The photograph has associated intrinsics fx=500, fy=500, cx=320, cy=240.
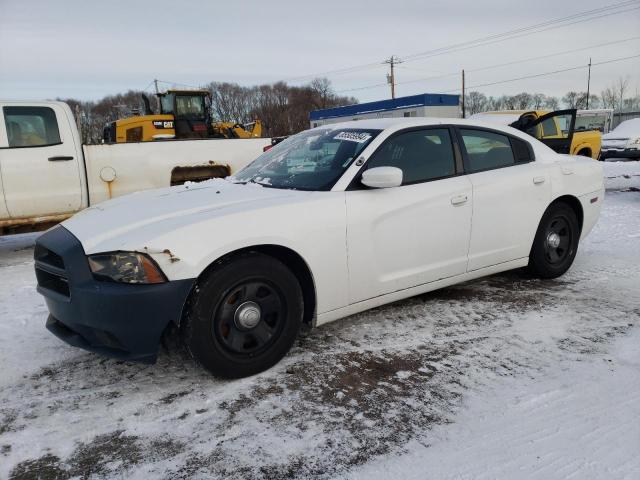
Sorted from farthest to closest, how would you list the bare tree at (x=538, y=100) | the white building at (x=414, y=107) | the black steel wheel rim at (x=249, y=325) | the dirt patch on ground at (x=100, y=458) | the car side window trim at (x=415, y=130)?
the bare tree at (x=538, y=100) → the white building at (x=414, y=107) → the car side window trim at (x=415, y=130) → the black steel wheel rim at (x=249, y=325) → the dirt patch on ground at (x=100, y=458)

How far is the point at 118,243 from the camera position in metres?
2.77

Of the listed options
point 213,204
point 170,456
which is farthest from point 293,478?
point 213,204

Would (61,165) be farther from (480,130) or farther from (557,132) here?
(557,132)

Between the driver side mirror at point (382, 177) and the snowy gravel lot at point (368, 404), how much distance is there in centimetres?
112

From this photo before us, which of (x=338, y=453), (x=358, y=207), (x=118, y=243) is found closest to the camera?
(x=338, y=453)

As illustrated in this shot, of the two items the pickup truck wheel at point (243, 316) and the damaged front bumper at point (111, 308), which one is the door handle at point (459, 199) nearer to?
the pickup truck wheel at point (243, 316)

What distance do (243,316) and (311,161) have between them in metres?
1.43

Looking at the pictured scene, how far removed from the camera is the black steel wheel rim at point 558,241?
15.5 feet

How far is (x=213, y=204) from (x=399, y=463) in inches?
74.2

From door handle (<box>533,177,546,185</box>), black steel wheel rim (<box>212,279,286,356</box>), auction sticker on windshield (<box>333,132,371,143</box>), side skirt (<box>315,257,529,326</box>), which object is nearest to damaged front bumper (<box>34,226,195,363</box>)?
black steel wheel rim (<box>212,279,286,356</box>)

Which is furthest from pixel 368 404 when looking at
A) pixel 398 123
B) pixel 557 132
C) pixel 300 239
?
pixel 557 132

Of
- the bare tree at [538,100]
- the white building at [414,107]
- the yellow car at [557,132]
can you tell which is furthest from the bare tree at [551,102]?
the yellow car at [557,132]

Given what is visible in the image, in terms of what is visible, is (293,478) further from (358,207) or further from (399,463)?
(358,207)

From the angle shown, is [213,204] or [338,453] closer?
[338,453]
